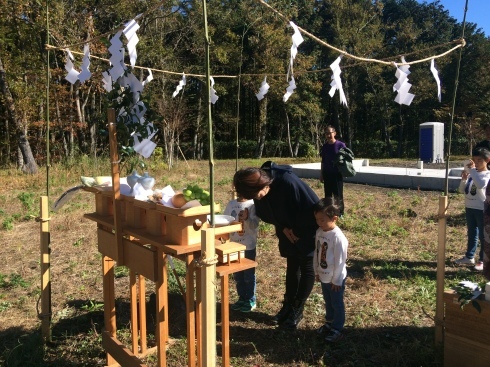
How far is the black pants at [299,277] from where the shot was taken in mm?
3420

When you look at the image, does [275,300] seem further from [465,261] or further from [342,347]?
[465,261]

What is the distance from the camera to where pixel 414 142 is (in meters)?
31.2

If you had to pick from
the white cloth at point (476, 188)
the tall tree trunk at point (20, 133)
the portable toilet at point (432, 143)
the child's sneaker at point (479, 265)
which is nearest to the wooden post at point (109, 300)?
the white cloth at point (476, 188)

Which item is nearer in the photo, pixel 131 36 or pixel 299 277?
pixel 131 36

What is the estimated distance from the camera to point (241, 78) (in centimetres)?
1820

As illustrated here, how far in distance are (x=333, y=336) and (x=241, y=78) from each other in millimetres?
16002

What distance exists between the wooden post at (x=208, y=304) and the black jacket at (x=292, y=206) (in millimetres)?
1511

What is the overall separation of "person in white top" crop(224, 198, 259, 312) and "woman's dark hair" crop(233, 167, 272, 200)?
2.52 feet

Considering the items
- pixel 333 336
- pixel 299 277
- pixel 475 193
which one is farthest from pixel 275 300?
pixel 475 193

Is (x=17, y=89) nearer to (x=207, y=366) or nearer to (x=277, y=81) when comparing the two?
(x=277, y=81)

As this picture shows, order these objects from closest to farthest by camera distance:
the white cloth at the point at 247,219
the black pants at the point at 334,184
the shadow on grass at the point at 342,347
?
1. the shadow on grass at the point at 342,347
2. the white cloth at the point at 247,219
3. the black pants at the point at 334,184

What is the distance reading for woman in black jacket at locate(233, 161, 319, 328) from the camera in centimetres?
329

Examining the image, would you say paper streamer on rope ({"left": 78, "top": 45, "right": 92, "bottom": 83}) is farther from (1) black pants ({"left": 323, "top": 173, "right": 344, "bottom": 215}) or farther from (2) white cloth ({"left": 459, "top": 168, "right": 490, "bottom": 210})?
(1) black pants ({"left": 323, "top": 173, "right": 344, "bottom": 215})

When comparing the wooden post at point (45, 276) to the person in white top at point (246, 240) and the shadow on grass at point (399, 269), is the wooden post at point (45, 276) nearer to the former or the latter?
the person in white top at point (246, 240)
